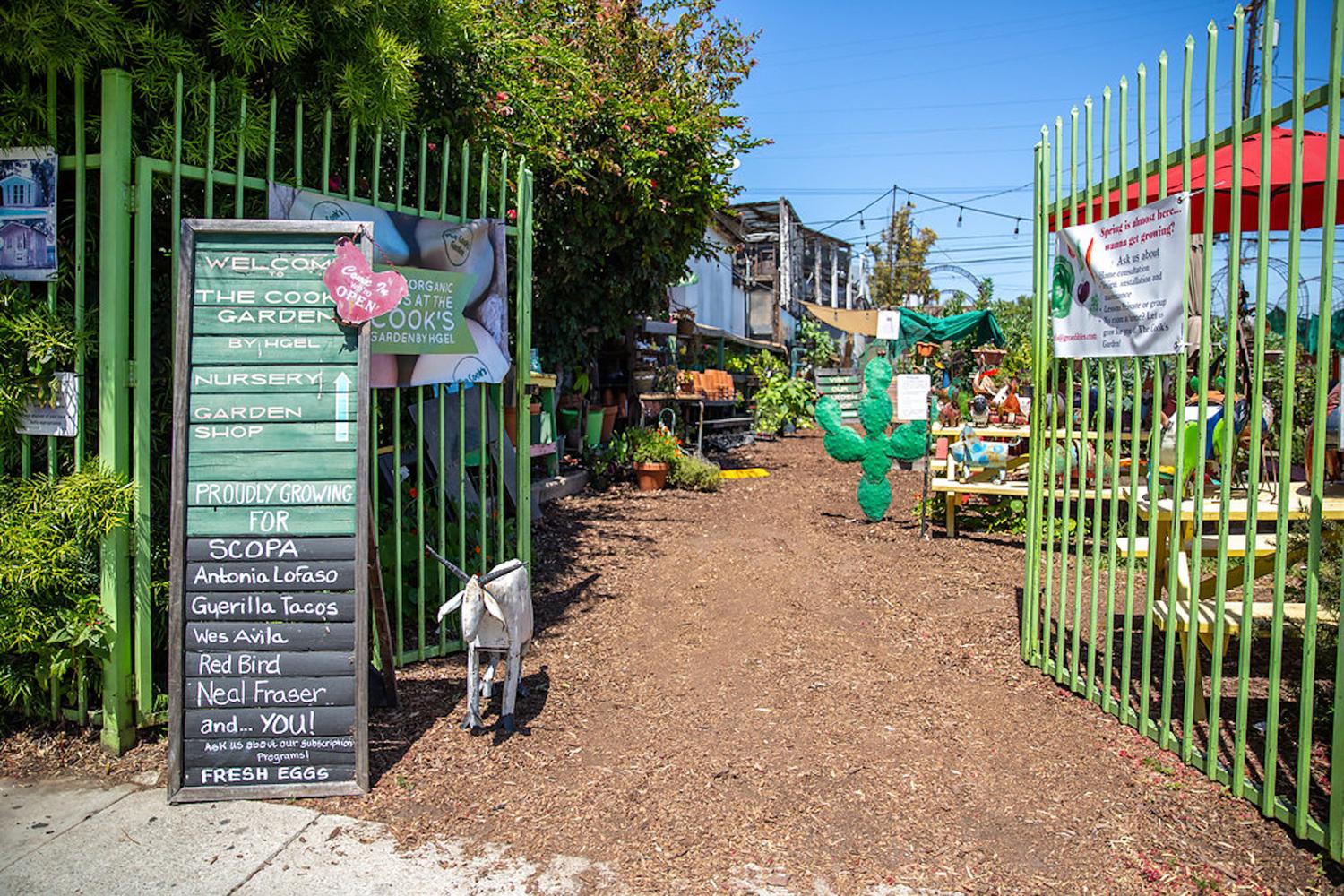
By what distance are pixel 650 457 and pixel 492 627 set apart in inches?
274

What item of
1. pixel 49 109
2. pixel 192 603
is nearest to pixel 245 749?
pixel 192 603

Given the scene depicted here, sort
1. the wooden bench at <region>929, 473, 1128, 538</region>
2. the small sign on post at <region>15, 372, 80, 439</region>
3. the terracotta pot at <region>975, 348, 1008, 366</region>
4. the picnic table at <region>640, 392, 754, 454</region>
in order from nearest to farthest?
1. the small sign on post at <region>15, 372, 80, 439</region>
2. the wooden bench at <region>929, 473, 1128, 538</region>
3. the picnic table at <region>640, 392, 754, 454</region>
4. the terracotta pot at <region>975, 348, 1008, 366</region>

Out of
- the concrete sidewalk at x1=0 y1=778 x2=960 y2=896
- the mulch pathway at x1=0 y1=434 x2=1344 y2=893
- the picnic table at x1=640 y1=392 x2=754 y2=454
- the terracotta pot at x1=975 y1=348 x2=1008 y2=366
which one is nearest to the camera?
the concrete sidewalk at x1=0 y1=778 x2=960 y2=896

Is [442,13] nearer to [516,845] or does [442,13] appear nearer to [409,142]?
[409,142]

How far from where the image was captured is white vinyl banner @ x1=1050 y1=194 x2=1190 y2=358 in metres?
3.44

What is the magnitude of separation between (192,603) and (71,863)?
871mm

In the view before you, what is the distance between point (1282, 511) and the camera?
9.68ft

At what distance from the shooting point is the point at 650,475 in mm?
10609

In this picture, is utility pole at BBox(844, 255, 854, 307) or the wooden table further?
utility pole at BBox(844, 255, 854, 307)

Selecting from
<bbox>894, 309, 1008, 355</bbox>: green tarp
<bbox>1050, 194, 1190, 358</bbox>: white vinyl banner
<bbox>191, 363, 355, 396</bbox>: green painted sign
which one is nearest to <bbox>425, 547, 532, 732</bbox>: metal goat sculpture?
<bbox>191, 363, 355, 396</bbox>: green painted sign

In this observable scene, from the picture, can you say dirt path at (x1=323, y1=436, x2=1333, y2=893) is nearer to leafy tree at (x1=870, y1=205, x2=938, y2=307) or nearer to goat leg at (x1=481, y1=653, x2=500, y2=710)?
goat leg at (x1=481, y1=653, x2=500, y2=710)

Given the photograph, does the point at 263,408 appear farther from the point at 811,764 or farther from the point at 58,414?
the point at 811,764

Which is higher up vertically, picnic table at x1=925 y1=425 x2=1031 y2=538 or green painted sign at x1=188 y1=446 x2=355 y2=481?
green painted sign at x1=188 y1=446 x2=355 y2=481

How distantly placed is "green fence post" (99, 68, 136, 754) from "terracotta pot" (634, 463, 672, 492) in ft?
23.4
